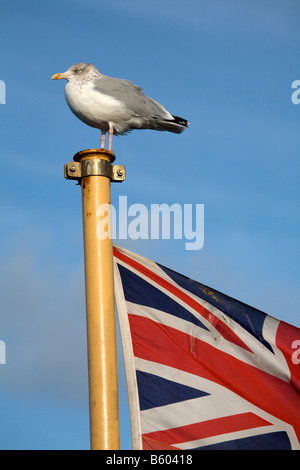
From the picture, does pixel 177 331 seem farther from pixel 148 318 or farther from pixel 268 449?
pixel 268 449

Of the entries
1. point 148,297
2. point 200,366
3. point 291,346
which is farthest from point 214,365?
point 291,346

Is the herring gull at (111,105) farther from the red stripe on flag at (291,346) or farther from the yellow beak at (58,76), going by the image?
the red stripe on flag at (291,346)

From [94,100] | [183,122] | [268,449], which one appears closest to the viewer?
[268,449]

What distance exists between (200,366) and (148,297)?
0.88 metres

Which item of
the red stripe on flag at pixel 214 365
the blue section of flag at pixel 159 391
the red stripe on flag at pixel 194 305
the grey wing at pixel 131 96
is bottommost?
the blue section of flag at pixel 159 391

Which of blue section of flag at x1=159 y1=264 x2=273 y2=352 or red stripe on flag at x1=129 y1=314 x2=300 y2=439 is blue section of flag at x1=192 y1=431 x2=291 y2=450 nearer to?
red stripe on flag at x1=129 y1=314 x2=300 y2=439

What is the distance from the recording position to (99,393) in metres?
6.89

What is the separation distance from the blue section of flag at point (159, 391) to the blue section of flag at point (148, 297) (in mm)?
820

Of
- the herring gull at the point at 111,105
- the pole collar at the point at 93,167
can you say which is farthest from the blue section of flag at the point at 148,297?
the herring gull at the point at 111,105

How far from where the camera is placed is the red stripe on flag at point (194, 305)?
8.44m

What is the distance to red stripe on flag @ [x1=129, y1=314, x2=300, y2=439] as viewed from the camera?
25.9 ft

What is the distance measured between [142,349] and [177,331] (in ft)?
1.85
